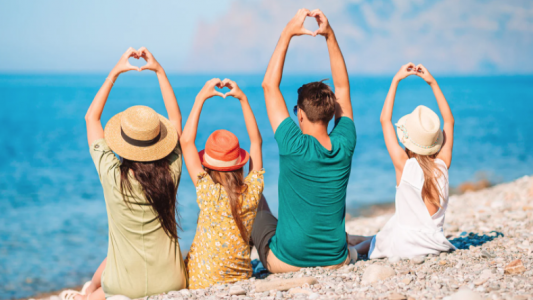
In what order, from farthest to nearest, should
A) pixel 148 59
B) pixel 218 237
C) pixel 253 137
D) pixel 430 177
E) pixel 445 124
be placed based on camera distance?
pixel 445 124 < pixel 430 177 < pixel 253 137 < pixel 148 59 < pixel 218 237

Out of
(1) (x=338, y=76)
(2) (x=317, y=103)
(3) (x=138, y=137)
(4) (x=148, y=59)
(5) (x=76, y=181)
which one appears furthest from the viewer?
(5) (x=76, y=181)

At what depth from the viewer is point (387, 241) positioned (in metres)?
4.62

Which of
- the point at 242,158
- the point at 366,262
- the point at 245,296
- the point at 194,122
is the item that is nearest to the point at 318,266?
the point at 366,262

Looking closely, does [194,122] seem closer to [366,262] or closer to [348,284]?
[348,284]

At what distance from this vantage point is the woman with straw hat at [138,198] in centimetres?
373

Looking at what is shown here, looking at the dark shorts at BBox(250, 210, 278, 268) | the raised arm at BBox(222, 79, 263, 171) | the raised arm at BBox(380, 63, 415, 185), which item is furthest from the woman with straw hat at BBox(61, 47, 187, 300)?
the raised arm at BBox(380, 63, 415, 185)

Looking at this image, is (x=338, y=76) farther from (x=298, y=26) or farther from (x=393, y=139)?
(x=393, y=139)

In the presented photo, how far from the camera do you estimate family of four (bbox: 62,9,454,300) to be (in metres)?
3.79

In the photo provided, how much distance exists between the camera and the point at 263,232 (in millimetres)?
4539

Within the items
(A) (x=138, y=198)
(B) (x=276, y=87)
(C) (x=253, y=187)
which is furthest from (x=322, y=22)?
(A) (x=138, y=198)

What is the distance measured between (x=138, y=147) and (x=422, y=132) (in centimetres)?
247

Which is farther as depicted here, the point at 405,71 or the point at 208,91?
the point at 405,71

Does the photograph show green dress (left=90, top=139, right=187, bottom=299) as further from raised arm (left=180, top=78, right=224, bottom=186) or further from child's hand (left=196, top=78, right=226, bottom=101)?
child's hand (left=196, top=78, right=226, bottom=101)

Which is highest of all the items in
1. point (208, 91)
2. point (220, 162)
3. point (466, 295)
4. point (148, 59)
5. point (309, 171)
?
point (148, 59)
